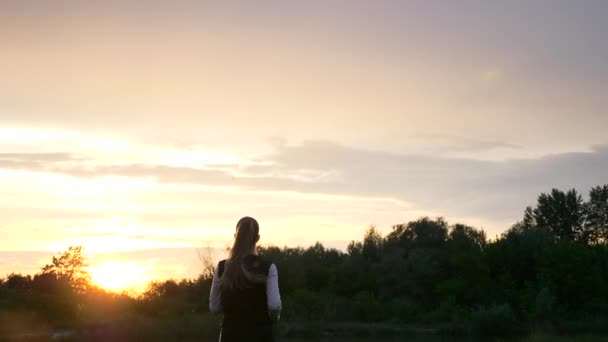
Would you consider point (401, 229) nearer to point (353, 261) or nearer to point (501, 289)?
point (353, 261)

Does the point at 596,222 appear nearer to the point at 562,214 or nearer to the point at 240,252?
the point at 562,214

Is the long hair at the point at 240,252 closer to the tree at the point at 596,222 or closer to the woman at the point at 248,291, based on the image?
the woman at the point at 248,291

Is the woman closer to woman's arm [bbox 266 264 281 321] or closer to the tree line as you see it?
woman's arm [bbox 266 264 281 321]

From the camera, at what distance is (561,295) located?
5441 cm

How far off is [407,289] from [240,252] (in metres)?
54.9

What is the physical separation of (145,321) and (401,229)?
33658 mm

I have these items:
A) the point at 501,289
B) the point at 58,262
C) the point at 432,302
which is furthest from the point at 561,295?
the point at 58,262

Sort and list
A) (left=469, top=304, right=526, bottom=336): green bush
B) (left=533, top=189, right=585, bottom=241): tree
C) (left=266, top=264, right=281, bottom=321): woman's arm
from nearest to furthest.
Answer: (left=266, top=264, right=281, bottom=321): woman's arm < (left=469, top=304, right=526, bottom=336): green bush < (left=533, top=189, right=585, bottom=241): tree

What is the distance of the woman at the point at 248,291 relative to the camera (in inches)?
228

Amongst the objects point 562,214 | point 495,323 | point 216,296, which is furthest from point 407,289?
point 216,296

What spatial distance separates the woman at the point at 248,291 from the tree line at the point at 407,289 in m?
39.7

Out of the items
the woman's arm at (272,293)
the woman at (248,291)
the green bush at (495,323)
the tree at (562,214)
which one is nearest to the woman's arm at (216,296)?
the woman at (248,291)

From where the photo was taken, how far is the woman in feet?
19.0

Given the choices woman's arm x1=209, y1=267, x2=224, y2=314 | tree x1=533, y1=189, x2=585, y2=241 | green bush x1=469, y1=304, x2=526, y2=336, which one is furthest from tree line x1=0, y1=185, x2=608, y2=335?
woman's arm x1=209, y1=267, x2=224, y2=314
